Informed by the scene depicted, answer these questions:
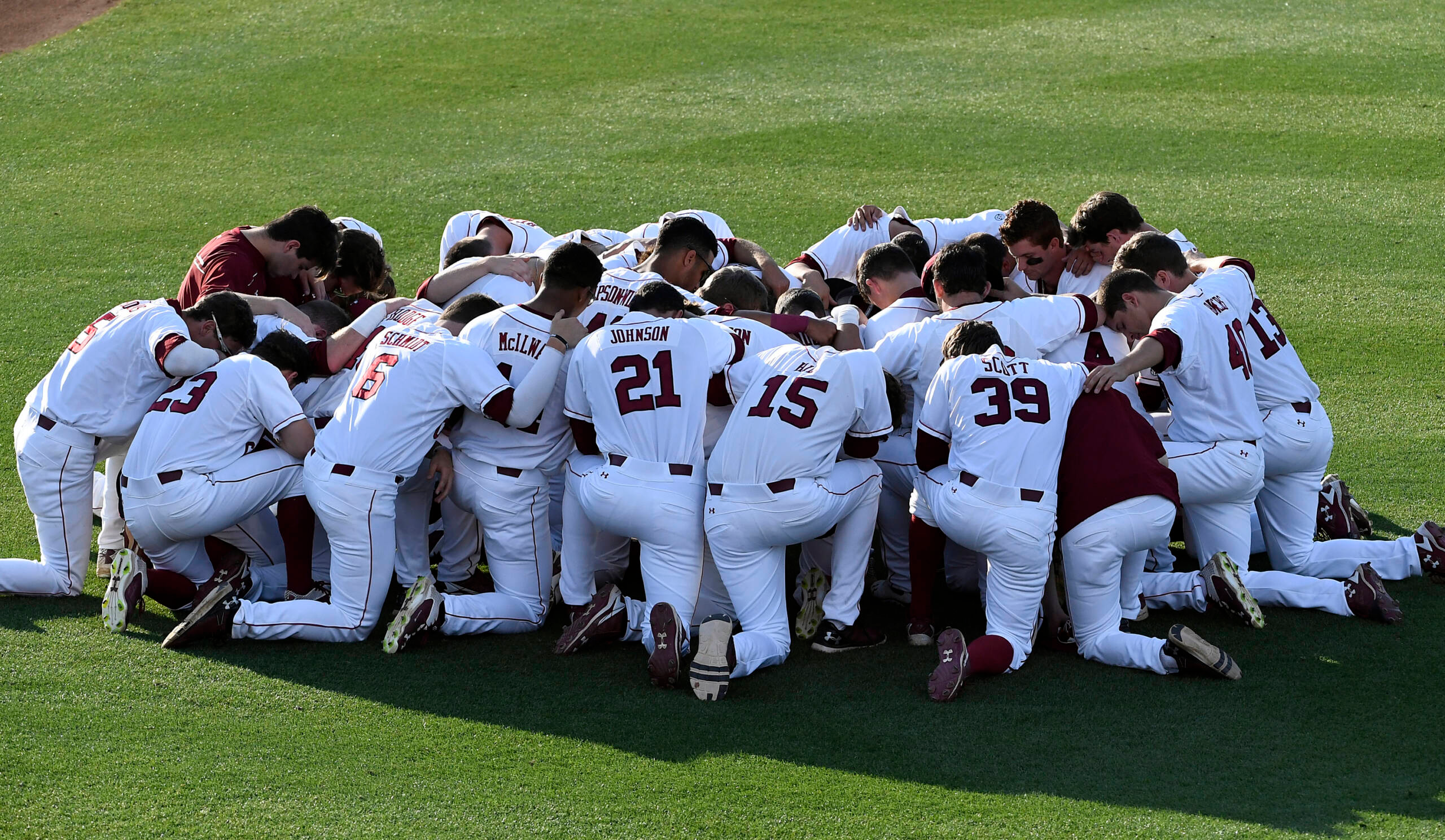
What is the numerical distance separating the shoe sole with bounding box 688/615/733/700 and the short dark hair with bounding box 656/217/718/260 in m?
2.31

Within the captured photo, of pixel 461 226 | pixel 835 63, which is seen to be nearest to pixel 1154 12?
pixel 835 63

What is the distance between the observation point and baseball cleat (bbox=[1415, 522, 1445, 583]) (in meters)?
6.03

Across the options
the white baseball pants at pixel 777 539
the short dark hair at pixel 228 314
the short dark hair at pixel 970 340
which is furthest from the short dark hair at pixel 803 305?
the short dark hair at pixel 228 314

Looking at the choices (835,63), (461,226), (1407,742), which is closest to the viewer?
(1407,742)

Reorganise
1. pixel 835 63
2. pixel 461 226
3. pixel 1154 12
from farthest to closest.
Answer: pixel 1154 12 < pixel 835 63 < pixel 461 226

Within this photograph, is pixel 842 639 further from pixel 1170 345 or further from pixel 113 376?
pixel 113 376

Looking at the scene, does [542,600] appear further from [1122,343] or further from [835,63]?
[835,63]

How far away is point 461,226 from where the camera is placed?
812cm

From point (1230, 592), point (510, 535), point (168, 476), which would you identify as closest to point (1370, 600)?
point (1230, 592)

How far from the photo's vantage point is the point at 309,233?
706 cm

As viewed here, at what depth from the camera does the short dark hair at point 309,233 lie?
7.06 m

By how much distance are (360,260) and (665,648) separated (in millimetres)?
3156

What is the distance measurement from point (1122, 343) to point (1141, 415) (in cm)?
93

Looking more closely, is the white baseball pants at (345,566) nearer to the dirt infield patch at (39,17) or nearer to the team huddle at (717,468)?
the team huddle at (717,468)
